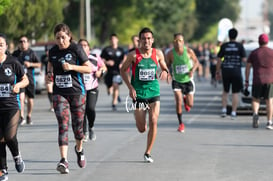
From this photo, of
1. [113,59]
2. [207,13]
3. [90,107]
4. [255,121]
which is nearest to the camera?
[90,107]

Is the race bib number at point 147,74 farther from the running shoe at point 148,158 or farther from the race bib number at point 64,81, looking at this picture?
the race bib number at point 64,81

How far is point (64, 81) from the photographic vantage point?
10156 mm

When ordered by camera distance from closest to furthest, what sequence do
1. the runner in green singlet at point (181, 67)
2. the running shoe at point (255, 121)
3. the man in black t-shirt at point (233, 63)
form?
the runner in green singlet at point (181, 67) → the running shoe at point (255, 121) → the man in black t-shirt at point (233, 63)

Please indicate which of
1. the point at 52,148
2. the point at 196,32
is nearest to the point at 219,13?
the point at 196,32

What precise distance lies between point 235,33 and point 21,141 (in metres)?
6.07

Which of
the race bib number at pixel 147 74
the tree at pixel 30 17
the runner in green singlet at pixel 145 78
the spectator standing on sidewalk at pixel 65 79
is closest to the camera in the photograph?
the spectator standing on sidewalk at pixel 65 79

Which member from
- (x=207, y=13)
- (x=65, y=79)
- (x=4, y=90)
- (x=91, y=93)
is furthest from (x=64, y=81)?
(x=207, y=13)

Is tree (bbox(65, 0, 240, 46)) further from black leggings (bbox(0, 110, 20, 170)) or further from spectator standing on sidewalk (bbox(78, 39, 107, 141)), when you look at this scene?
black leggings (bbox(0, 110, 20, 170))

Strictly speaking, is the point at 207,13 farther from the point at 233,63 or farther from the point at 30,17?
the point at 233,63

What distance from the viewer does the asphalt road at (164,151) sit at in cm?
1002

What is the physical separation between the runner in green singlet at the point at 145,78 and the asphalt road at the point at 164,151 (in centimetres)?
67

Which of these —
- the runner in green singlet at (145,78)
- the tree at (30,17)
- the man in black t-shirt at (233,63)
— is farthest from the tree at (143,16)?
the runner in green singlet at (145,78)

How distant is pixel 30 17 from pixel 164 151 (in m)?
17.6

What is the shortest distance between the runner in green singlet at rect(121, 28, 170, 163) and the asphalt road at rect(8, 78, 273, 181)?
26.3 inches
